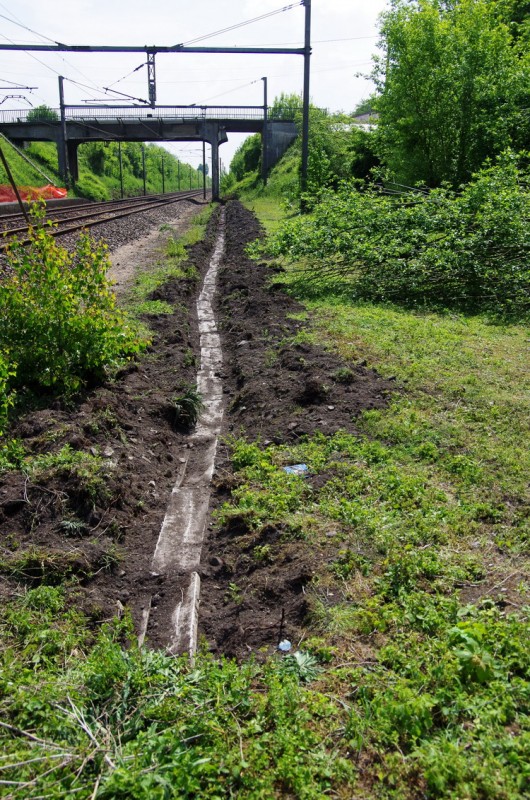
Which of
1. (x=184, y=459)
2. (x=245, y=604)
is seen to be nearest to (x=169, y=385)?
(x=184, y=459)

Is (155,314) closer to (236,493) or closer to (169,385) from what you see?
(169,385)

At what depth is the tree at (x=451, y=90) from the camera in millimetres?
16953

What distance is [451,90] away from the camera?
17766mm

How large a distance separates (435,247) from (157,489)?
751cm

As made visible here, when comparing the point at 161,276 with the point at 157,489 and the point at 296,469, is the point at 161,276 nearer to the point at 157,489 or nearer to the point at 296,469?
the point at 157,489

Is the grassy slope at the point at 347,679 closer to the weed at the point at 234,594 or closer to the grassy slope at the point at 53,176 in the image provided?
the weed at the point at 234,594

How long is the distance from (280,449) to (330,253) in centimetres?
716

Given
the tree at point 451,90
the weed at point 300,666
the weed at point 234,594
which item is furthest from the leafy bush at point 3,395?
the tree at point 451,90

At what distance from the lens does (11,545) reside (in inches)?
174

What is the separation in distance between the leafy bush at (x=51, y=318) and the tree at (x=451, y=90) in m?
13.7

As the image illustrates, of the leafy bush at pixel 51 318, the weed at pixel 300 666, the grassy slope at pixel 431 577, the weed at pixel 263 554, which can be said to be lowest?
the weed at pixel 263 554

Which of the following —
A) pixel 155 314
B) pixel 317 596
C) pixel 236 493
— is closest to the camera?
pixel 317 596

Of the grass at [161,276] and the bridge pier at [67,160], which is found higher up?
the bridge pier at [67,160]

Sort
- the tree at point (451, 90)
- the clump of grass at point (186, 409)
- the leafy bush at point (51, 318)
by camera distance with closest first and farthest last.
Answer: the leafy bush at point (51, 318) → the clump of grass at point (186, 409) → the tree at point (451, 90)
